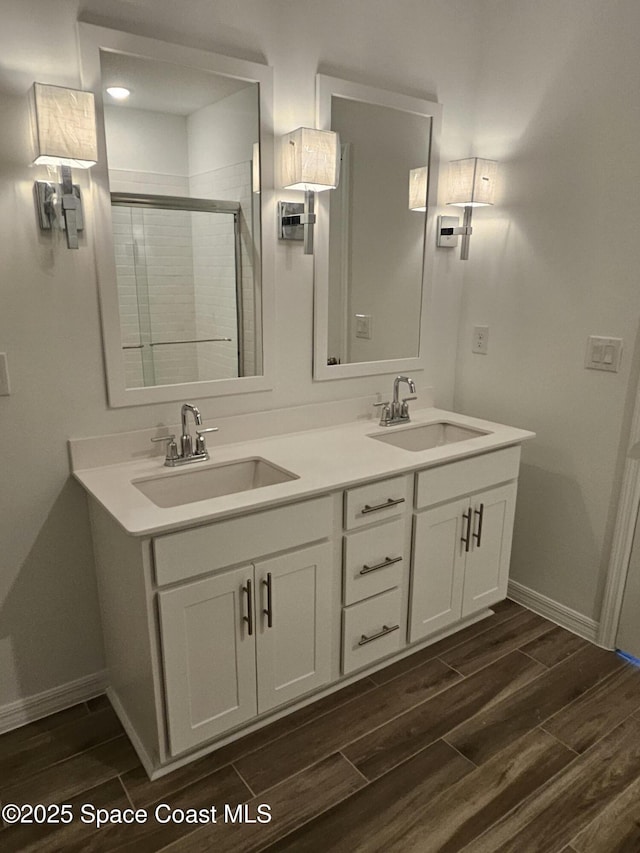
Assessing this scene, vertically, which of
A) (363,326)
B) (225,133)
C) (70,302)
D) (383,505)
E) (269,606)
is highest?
(225,133)

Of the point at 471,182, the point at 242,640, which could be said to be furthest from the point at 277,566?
the point at 471,182

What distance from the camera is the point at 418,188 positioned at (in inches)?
98.5

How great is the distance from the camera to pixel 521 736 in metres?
1.92

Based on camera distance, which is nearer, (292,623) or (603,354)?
(292,623)

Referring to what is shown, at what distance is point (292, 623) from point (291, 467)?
492 mm

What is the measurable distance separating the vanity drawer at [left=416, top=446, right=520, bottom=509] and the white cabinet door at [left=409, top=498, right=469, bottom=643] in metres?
0.05

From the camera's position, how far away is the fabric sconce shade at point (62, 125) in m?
1.55

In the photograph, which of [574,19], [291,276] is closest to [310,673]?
[291,276]

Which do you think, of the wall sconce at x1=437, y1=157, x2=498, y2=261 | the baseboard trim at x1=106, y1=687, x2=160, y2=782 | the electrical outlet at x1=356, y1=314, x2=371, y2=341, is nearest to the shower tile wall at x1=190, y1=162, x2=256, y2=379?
the electrical outlet at x1=356, y1=314, x2=371, y2=341

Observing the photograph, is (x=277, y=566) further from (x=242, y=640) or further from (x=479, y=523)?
(x=479, y=523)

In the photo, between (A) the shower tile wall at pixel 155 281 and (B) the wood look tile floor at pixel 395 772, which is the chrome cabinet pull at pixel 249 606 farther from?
(A) the shower tile wall at pixel 155 281

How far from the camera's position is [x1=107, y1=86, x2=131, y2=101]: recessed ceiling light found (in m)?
1.74

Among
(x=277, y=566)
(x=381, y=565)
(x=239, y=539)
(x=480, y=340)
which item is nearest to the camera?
(x=239, y=539)

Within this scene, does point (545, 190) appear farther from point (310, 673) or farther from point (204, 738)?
point (204, 738)
